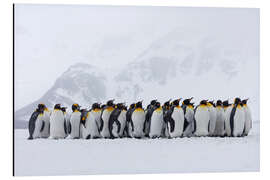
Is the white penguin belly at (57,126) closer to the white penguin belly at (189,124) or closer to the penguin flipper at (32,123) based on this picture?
the penguin flipper at (32,123)

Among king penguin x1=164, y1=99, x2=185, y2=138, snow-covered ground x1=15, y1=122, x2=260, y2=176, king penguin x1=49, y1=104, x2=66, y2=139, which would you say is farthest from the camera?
king penguin x1=49, y1=104, x2=66, y2=139

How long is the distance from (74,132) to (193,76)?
2546 millimetres

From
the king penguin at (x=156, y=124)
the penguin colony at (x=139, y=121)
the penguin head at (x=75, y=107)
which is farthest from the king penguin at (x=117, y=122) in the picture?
the penguin head at (x=75, y=107)

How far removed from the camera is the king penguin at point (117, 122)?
808 cm

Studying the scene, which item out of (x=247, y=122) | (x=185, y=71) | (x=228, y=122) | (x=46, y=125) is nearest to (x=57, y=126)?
(x=46, y=125)

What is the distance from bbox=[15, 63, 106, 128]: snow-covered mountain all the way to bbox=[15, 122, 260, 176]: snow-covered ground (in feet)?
3.35

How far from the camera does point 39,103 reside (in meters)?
8.34

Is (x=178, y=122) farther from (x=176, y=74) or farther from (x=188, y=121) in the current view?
(x=176, y=74)

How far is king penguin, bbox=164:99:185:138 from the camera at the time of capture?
7.93 meters

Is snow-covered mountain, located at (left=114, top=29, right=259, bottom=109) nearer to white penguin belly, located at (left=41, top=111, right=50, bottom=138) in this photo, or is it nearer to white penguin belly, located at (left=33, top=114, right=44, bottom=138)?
white penguin belly, located at (left=41, top=111, right=50, bottom=138)

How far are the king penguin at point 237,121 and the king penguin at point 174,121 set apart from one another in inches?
38.0

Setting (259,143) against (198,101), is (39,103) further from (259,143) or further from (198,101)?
(259,143)

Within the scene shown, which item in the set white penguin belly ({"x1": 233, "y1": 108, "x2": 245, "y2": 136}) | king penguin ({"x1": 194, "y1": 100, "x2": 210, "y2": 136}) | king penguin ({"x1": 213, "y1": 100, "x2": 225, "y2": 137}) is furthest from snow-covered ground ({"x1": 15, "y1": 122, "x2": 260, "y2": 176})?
king penguin ({"x1": 213, "y1": 100, "x2": 225, "y2": 137})

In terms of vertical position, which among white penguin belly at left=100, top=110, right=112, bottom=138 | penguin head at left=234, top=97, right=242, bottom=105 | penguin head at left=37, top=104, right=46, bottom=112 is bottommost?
white penguin belly at left=100, top=110, right=112, bottom=138
